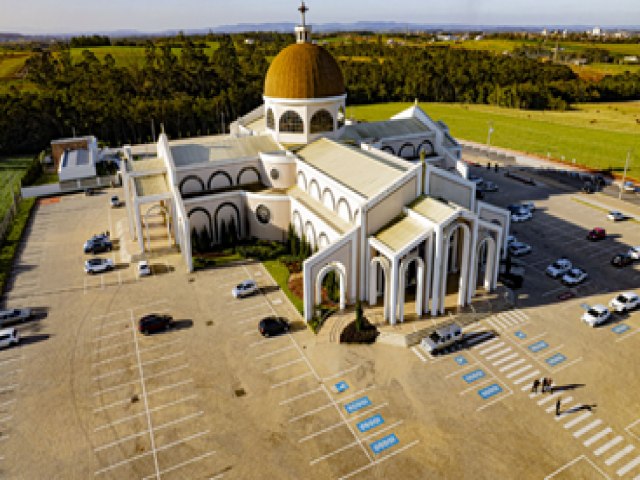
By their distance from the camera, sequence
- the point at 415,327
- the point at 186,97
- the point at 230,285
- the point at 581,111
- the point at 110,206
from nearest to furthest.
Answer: the point at 415,327, the point at 230,285, the point at 110,206, the point at 186,97, the point at 581,111

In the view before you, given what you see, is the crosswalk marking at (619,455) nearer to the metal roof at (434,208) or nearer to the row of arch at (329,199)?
the metal roof at (434,208)

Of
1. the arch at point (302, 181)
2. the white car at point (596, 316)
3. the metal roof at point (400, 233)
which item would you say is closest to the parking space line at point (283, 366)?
the metal roof at point (400, 233)

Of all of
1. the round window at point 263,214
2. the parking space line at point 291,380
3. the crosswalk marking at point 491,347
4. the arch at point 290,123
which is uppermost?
the arch at point 290,123

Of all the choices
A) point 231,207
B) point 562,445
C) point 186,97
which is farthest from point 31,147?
point 562,445

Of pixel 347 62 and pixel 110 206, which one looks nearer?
pixel 110 206

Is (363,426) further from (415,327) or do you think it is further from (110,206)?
(110,206)

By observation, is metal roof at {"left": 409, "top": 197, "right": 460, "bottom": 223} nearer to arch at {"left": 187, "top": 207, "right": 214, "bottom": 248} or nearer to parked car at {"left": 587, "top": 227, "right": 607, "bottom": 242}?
parked car at {"left": 587, "top": 227, "right": 607, "bottom": 242}

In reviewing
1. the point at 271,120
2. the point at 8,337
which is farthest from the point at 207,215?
the point at 8,337
